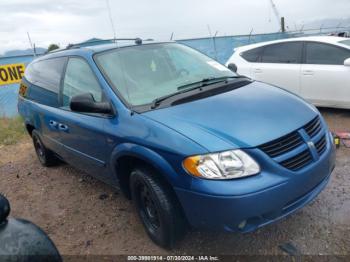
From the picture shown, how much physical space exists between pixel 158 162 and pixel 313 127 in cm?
132

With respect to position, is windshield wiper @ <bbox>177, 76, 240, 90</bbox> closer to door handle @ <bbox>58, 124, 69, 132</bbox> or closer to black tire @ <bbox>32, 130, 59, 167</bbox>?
door handle @ <bbox>58, 124, 69, 132</bbox>

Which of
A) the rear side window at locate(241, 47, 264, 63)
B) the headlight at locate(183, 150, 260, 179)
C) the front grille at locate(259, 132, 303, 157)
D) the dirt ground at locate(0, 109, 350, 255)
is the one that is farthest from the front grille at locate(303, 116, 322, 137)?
the rear side window at locate(241, 47, 264, 63)

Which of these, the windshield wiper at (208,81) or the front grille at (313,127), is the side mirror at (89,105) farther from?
the front grille at (313,127)

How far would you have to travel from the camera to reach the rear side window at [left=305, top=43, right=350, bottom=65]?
609 centimetres

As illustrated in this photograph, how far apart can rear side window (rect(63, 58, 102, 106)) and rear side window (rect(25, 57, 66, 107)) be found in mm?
223

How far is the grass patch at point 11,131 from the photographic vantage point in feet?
24.1

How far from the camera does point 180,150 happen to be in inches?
99.4

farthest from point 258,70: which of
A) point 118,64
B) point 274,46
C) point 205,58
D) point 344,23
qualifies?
point 344,23

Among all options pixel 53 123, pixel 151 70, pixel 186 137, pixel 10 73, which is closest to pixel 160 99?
pixel 151 70

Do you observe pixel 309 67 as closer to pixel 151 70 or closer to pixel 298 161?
pixel 151 70

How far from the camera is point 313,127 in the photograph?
114 inches

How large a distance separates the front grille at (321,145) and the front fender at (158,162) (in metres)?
1.10

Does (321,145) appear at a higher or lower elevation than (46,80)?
lower

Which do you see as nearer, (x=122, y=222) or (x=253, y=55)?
(x=122, y=222)
